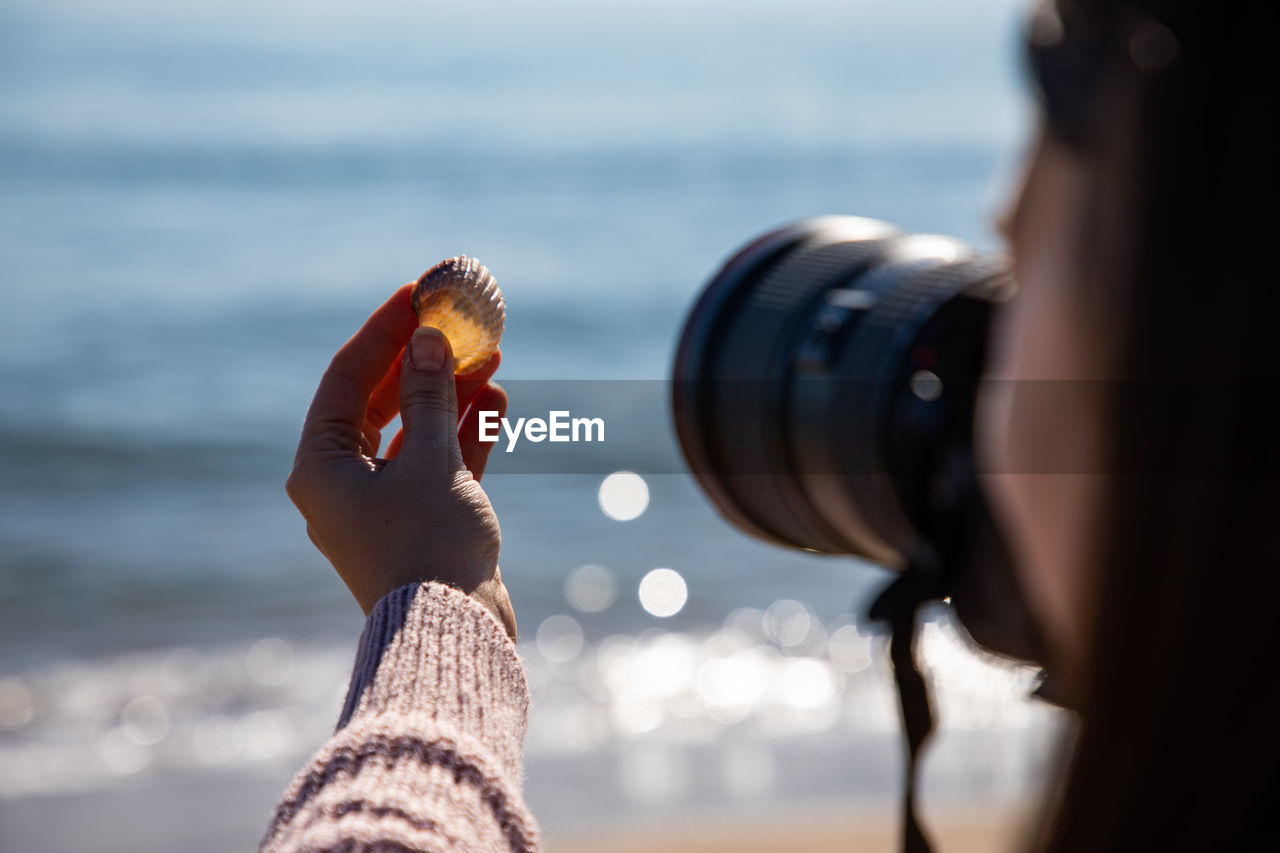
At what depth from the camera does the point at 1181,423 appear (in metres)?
0.49

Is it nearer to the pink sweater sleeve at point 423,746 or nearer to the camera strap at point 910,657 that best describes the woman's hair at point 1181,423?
the camera strap at point 910,657

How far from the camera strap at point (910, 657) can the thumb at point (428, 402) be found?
0.58 m

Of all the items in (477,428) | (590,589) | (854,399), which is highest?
(590,589)

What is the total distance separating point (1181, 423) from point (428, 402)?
0.99 m

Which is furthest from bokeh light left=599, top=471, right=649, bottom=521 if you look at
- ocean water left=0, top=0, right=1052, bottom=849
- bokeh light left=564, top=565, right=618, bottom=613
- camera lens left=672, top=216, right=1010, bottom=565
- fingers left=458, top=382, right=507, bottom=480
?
camera lens left=672, top=216, right=1010, bottom=565

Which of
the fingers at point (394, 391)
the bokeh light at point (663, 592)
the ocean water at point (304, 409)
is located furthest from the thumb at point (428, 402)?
the bokeh light at point (663, 592)

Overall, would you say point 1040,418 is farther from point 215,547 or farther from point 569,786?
point 215,547

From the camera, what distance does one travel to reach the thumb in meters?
1.35

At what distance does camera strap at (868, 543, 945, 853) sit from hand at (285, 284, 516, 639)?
0.51 m

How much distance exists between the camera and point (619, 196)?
15117mm

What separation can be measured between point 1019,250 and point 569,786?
335 centimetres

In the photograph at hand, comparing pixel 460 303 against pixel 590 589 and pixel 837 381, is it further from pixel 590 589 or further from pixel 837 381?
pixel 590 589

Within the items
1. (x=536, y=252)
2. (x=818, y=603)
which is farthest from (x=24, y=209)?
(x=818, y=603)

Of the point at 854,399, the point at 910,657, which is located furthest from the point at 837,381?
the point at 910,657
